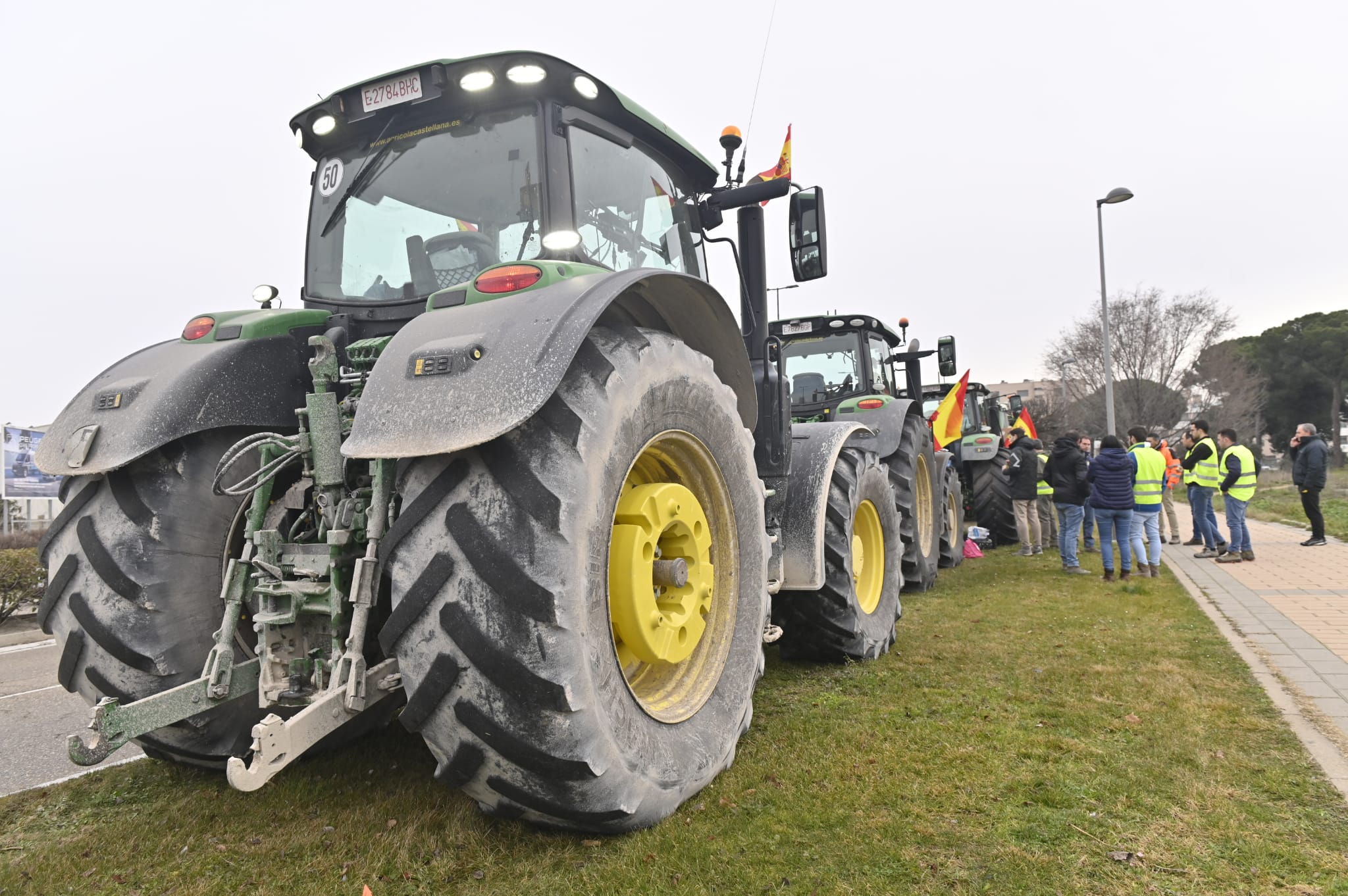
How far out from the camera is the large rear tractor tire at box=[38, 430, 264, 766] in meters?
2.58

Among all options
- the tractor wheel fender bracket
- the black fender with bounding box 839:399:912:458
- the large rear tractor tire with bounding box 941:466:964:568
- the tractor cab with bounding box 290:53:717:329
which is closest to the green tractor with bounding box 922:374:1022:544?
the large rear tractor tire with bounding box 941:466:964:568

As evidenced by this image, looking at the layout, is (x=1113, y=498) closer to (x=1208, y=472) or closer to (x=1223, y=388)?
(x=1208, y=472)

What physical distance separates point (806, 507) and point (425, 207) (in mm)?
2354

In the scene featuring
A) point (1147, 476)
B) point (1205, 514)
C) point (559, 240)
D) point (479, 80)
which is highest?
point (479, 80)

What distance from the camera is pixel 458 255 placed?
3.17m

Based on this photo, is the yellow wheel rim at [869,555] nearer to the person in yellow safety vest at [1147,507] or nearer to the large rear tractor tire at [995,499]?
the person in yellow safety vest at [1147,507]

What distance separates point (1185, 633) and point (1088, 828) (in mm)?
3690

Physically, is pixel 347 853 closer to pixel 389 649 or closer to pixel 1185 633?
pixel 389 649

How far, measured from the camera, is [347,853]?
2432mm

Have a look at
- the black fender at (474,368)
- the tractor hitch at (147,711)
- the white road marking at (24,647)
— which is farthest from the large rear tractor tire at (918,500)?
the white road marking at (24,647)

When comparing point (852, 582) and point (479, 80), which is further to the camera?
point (852, 582)

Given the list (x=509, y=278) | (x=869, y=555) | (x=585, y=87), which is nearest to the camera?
(x=509, y=278)

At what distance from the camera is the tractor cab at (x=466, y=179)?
3016 millimetres

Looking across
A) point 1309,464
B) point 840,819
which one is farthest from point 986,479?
point 840,819
